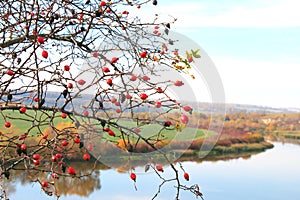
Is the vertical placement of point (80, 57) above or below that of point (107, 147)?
above

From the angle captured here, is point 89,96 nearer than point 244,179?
Yes

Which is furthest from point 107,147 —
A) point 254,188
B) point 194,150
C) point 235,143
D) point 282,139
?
point 282,139

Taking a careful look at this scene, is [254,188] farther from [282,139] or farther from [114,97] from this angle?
[114,97]

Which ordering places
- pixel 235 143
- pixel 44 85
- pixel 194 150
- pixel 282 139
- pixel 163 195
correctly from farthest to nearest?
pixel 282 139 → pixel 235 143 → pixel 194 150 → pixel 163 195 → pixel 44 85

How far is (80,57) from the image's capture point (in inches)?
76.9

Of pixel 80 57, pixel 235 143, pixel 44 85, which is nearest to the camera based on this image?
pixel 44 85

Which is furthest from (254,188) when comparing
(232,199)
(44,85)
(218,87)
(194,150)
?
(44,85)

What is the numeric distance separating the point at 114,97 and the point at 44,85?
238mm

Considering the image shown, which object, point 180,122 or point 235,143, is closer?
point 180,122

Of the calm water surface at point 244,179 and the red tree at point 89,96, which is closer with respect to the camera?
the red tree at point 89,96

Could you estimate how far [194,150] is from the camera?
12.7 meters

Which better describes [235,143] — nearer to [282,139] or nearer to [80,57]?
[282,139]

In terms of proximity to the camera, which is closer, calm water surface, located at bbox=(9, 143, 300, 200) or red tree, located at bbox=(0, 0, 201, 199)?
red tree, located at bbox=(0, 0, 201, 199)

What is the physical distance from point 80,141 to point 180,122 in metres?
0.35
